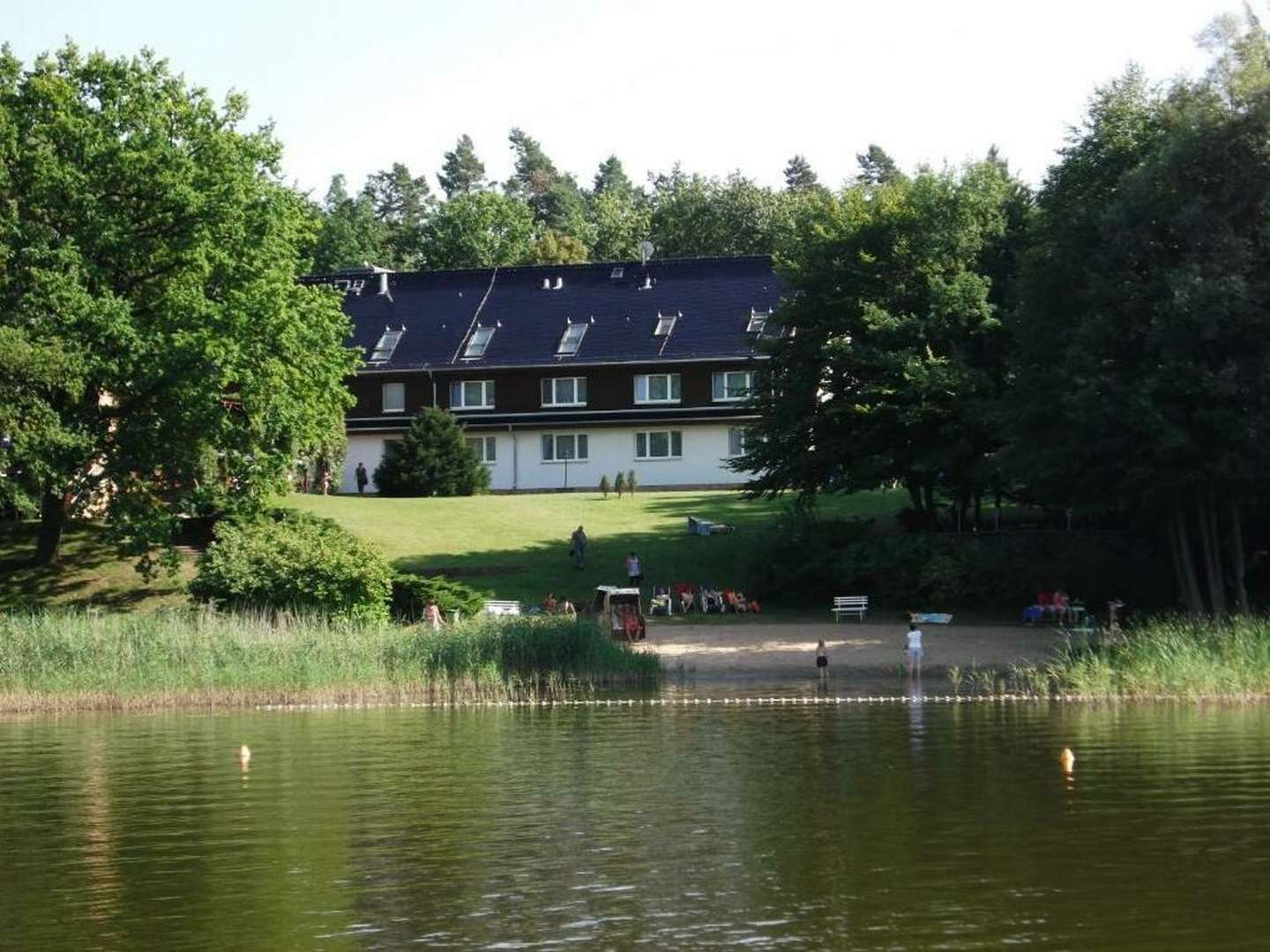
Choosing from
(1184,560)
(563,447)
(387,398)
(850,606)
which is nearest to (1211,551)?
(1184,560)

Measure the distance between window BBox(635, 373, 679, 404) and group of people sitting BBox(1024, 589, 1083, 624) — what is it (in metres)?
32.8

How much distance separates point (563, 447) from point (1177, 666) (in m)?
49.9

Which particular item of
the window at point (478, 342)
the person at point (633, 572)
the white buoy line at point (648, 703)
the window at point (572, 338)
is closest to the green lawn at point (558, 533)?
the person at point (633, 572)

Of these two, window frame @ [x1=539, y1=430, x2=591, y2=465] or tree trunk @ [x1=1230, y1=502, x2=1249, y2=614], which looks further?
window frame @ [x1=539, y1=430, x2=591, y2=465]

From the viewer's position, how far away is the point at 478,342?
85125 millimetres

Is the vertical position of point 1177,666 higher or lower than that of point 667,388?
lower

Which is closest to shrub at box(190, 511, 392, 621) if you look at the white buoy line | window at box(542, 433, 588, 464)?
the white buoy line

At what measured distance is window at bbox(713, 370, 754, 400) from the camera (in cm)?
7994

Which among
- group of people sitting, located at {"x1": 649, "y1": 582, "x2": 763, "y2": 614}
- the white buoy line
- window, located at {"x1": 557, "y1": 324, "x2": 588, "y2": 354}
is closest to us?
the white buoy line

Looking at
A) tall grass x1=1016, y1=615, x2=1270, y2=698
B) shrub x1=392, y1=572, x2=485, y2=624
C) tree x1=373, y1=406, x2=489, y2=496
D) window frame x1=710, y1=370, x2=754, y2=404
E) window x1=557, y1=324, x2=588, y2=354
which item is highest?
window x1=557, y1=324, x2=588, y2=354

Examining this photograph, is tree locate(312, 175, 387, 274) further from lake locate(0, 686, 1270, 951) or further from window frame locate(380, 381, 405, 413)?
lake locate(0, 686, 1270, 951)

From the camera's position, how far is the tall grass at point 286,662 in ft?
120

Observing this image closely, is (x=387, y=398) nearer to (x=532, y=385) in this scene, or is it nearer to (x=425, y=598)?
(x=532, y=385)

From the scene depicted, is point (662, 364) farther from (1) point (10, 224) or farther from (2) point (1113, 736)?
(2) point (1113, 736)
